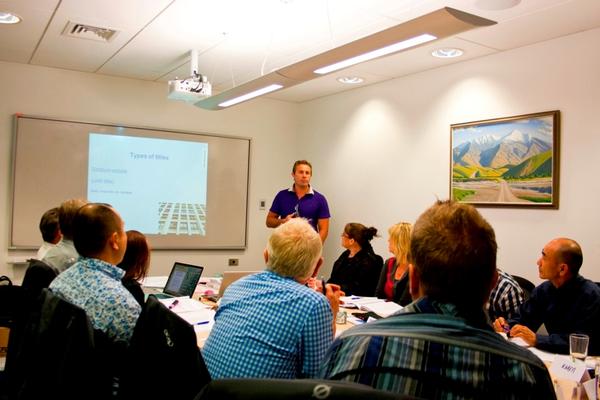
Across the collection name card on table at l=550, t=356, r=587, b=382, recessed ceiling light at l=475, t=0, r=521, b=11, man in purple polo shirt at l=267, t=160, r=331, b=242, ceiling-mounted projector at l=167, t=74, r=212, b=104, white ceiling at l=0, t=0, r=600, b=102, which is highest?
white ceiling at l=0, t=0, r=600, b=102

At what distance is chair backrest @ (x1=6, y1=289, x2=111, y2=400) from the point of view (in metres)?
1.75

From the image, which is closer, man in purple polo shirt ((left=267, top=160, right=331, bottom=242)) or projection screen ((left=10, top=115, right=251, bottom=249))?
projection screen ((left=10, top=115, right=251, bottom=249))

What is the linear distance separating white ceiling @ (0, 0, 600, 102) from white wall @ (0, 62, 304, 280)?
0.21 meters

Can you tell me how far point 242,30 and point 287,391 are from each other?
11.4 feet

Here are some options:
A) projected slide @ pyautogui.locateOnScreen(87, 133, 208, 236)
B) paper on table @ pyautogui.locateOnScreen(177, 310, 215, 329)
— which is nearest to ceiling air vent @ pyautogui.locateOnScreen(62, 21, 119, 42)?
projected slide @ pyautogui.locateOnScreen(87, 133, 208, 236)

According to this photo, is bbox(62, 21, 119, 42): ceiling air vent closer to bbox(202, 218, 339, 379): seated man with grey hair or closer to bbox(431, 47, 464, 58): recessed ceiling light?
bbox(431, 47, 464, 58): recessed ceiling light

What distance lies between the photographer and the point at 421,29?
2.31 m

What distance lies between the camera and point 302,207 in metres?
5.39

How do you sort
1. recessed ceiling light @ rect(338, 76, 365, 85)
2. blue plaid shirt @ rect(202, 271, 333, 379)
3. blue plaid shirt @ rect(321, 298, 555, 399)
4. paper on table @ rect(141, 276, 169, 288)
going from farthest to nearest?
recessed ceiling light @ rect(338, 76, 365, 85), paper on table @ rect(141, 276, 169, 288), blue plaid shirt @ rect(202, 271, 333, 379), blue plaid shirt @ rect(321, 298, 555, 399)

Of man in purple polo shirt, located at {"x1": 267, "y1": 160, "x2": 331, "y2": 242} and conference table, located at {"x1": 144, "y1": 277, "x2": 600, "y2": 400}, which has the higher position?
A: man in purple polo shirt, located at {"x1": 267, "y1": 160, "x2": 331, "y2": 242}

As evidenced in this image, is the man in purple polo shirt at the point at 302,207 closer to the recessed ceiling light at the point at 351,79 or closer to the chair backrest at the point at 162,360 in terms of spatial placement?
the recessed ceiling light at the point at 351,79

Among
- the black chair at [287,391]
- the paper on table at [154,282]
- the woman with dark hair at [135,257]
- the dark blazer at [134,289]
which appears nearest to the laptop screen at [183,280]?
the paper on table at [154,282]

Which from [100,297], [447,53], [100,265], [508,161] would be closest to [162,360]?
[100,297]

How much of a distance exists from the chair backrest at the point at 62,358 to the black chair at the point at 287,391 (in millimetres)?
1270
